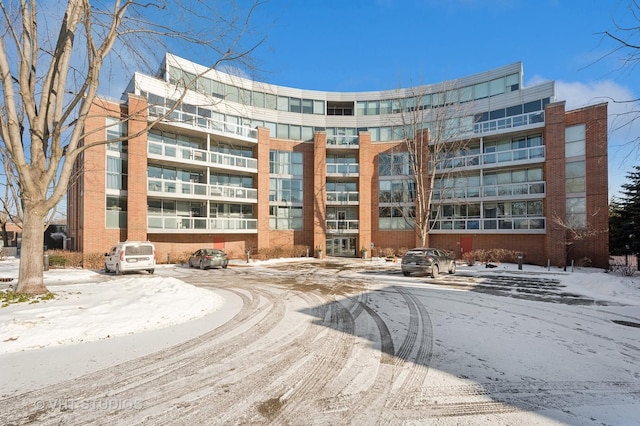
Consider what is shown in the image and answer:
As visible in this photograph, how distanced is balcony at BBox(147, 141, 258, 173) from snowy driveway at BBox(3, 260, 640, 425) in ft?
60.3

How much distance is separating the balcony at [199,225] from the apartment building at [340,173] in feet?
0.28

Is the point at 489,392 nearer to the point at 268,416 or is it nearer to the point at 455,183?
the point at 268,416

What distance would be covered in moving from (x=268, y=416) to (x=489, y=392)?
279 centimetres

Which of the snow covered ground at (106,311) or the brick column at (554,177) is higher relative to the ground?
the brick column at (554,177)

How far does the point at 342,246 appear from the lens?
30.2 m

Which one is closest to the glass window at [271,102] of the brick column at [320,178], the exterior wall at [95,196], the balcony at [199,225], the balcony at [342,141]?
Result: the brick column at [320,178]

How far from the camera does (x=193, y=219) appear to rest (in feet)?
76.0

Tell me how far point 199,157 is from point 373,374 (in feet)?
77.4

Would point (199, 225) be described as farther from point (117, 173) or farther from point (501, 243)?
point (501, 243)

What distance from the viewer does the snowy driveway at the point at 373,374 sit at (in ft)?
10.7

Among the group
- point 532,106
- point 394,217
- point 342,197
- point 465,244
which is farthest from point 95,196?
point 532,106

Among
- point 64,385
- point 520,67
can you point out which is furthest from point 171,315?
point 520,67

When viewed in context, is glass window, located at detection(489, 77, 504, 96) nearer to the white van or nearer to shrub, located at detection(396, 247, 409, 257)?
shrub, located at detection(396, 247, 409, 257)

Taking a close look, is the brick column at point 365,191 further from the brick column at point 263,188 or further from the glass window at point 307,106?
the brick column at point 263,188
